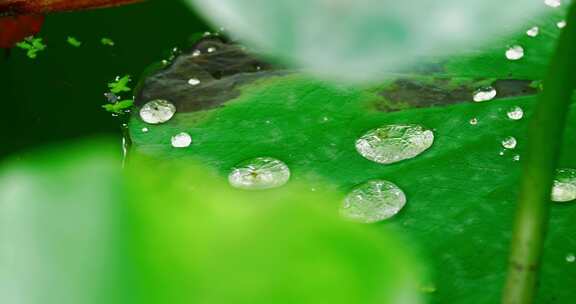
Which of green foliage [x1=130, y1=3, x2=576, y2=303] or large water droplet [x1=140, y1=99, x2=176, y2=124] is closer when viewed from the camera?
green foliage [x1=130, y1=3, x2=576, y2=303]

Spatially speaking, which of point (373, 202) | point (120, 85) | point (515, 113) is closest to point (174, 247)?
point (373, 202)

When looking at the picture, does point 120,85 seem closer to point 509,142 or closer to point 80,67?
point 80,67

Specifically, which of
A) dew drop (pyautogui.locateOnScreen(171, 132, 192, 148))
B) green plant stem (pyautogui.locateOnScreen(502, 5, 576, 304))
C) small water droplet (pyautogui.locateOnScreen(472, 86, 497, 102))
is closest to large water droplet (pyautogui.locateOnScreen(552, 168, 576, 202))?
small water droplet (pyautogui.locateOnScreen(472, 86, 497, 102))

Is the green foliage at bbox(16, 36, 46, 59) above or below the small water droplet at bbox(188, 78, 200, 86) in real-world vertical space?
above

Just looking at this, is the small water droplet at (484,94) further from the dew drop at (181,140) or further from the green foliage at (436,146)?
the dew drop at (181,140)

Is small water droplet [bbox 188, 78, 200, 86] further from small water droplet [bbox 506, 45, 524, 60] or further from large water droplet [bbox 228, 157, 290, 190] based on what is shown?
small water droplet [bbox 506, 45, 524, 60]

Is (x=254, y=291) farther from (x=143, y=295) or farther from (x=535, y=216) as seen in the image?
(x=535, y=216)

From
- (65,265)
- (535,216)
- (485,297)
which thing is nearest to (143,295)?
(65,265)
